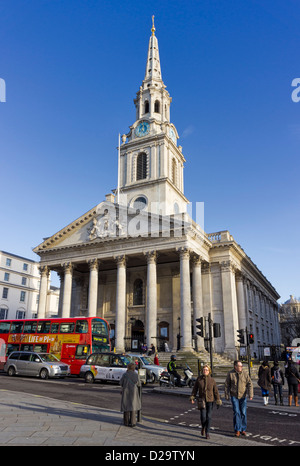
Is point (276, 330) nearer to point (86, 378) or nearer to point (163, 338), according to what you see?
point (163, 338)

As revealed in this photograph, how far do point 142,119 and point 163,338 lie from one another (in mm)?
27731

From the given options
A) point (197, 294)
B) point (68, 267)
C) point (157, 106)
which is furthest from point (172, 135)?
point (197, 294)

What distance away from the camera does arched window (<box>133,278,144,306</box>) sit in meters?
39.6

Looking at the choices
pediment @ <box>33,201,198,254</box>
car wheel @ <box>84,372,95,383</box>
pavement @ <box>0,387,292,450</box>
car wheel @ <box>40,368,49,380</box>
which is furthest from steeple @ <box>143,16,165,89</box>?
pavement @ <box>0,387,292,450</box>

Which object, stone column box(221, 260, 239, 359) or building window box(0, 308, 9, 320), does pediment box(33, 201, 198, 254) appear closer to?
stone column box(221, 260, 239, 359)

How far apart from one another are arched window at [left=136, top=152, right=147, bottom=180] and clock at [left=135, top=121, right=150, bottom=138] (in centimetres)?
278

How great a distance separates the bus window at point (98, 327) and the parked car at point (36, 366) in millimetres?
3164

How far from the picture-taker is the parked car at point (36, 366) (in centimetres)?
2195

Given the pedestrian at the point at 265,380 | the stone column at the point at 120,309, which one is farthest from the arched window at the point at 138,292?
the pedestrian at the point at 265,380

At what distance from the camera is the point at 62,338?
25766 millimetres

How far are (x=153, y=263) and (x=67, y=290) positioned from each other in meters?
9.81

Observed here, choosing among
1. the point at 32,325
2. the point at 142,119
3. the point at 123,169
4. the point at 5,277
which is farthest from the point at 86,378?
the point at 5,277

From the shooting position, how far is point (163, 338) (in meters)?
36.3

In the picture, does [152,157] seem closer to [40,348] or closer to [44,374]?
[40,348]
